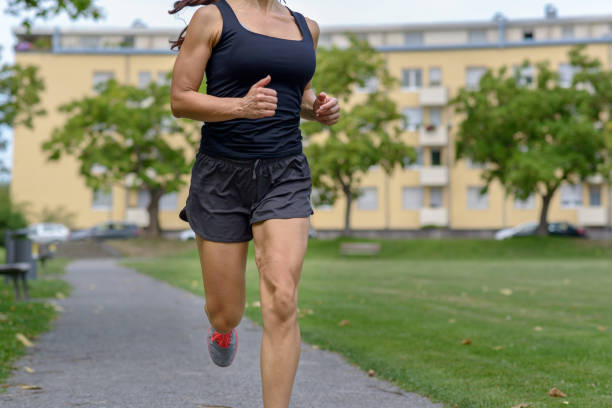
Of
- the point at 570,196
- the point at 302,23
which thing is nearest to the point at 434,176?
the point at 570,196

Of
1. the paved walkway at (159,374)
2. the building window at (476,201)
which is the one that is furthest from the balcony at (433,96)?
the paved walkway at (159,374)

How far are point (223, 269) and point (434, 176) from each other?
57.2m

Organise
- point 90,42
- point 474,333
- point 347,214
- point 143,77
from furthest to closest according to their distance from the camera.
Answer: point 90,42
point 143,77
point 347,214
point 474,333

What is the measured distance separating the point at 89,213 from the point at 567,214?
115ft

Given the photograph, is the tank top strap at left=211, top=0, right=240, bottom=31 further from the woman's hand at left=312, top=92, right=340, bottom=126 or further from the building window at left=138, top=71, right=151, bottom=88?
the building window at left=138, top=71, right=151, bottom=88

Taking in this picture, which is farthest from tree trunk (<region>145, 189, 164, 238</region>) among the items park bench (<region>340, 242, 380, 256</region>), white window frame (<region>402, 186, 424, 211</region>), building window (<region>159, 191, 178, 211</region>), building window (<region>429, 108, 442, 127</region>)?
building window (<region>429, 108, 442, 127</region>)

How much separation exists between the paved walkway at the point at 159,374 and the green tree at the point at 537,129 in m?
31.9

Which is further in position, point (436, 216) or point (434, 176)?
point (434, 176)

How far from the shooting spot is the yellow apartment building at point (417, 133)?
197 ft

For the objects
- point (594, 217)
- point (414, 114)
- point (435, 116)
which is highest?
point (414, 114)

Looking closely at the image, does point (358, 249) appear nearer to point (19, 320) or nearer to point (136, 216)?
point (19, 320)

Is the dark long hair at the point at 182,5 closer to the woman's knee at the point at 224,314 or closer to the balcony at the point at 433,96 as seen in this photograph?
the woman's knee at the point at 224,314

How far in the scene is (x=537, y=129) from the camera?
40719mm

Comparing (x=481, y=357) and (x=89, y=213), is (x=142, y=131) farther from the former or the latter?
(x=481, y=357)
